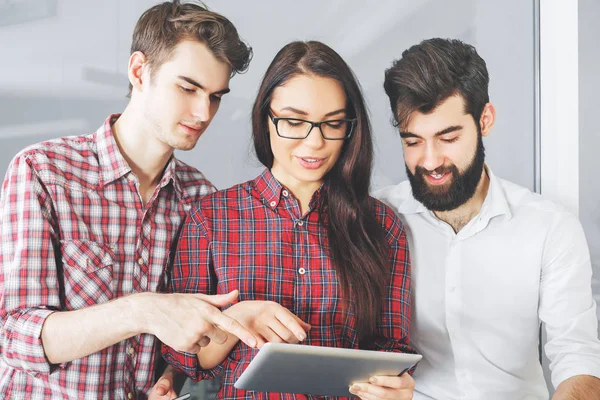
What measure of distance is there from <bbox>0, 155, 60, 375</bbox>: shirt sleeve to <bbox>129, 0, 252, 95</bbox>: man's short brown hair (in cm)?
48

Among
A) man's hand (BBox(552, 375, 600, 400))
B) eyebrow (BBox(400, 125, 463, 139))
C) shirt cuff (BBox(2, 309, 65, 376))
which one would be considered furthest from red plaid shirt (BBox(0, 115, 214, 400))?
man's hand (BBox(552, 375, 600, 400))

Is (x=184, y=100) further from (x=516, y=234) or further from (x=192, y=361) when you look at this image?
(x=516, y=234)

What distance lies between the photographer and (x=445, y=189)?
2051 millimetres

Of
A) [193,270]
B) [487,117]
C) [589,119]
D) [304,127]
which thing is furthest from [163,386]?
[589,119]

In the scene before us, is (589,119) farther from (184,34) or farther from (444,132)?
(184,34)

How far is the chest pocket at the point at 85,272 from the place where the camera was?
165cm

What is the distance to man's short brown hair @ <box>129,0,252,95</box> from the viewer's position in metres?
1.82

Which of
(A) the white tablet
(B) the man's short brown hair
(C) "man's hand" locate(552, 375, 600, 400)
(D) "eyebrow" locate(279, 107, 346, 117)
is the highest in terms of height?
(B) the man's short brown hair

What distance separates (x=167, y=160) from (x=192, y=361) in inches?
23.3

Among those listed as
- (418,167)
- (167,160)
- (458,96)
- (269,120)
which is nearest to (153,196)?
(167,160)

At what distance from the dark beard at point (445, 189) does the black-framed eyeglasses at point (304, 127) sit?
0.43m

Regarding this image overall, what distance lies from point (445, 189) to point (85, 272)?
112 centimetres

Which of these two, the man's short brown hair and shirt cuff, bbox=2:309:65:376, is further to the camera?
the man's short brown hair

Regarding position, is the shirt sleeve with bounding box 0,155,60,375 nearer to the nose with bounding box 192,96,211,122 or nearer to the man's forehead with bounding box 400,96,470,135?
the nose with bounding box 192,96,211,122
